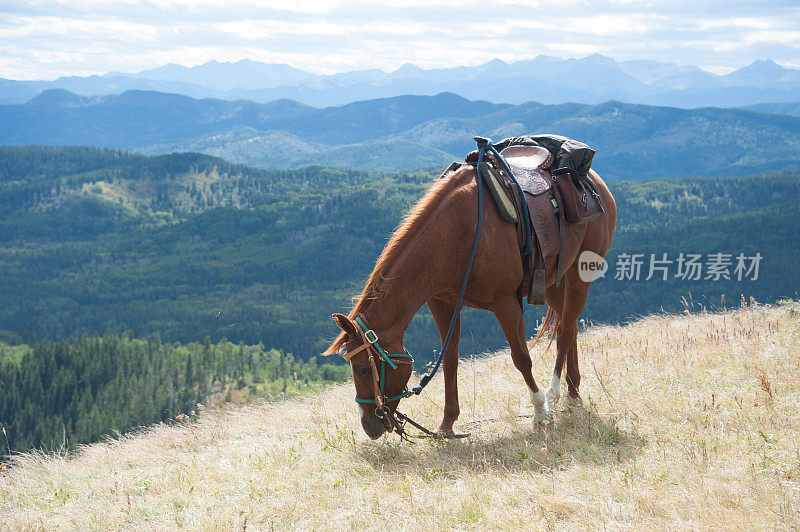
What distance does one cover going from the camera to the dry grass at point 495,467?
4.30 metres

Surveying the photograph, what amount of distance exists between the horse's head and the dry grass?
0.50m

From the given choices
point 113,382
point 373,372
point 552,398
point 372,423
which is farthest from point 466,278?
point 113,382

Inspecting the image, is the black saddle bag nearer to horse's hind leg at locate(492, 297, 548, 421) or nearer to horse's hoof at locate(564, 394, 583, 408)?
horse's hind leg at locate(492, 297, 548, 421)

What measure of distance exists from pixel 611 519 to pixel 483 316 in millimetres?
136258

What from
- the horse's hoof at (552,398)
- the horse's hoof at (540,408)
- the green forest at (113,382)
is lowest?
the green forest at (113,382)

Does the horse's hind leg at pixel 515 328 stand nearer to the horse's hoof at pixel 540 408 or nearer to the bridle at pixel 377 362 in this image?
the horse's hoof at pixel 540 408

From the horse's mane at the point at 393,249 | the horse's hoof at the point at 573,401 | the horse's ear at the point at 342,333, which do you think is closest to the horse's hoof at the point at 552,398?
the horse's hoof at the point at 573,401

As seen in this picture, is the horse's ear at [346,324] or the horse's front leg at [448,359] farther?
the horse's front leg at [448,359]

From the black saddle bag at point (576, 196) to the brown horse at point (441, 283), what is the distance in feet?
0.56

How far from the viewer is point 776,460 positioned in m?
4.57

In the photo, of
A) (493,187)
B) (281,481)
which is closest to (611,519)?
(281,481)

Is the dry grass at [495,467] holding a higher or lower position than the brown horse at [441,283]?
lower

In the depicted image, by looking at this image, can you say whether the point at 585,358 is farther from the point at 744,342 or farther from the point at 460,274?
the point at 460,274

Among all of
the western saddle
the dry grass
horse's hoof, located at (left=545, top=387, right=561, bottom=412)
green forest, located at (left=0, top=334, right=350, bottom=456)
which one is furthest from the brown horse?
green forest, located at (left=0, top=334, right=350, bottom=456)
